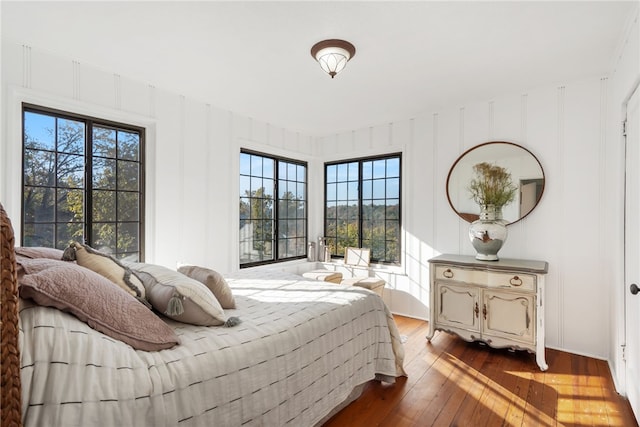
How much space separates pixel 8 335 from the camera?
86cm

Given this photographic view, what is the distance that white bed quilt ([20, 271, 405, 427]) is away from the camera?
994 millimetres

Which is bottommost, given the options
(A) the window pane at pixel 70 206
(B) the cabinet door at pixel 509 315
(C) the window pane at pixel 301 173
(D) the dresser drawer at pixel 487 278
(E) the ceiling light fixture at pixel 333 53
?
(B) the cabinet door at pixel 509 315

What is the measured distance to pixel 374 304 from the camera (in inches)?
95.3

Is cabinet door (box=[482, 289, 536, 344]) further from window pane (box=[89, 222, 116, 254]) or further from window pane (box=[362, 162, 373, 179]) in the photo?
window pane (box=[89, 222, 116, 254])

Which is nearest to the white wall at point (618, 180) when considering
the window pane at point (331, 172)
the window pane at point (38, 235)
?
the window pane at point (331, 172)

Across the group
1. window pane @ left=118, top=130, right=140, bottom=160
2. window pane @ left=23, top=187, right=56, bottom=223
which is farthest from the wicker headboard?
window pane @ left=118, top=130, right=140, bottom=160

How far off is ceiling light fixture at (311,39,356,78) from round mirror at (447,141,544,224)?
1919 mm

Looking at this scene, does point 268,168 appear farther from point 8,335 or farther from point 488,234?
point 8,335

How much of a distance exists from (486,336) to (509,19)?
2571 mm

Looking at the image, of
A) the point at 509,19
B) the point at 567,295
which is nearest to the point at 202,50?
the point at 509,19

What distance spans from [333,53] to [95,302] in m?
2.13

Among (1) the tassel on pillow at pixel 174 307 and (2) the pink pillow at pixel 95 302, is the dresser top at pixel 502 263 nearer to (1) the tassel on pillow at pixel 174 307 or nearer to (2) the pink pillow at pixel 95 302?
(1) the tassel on pillow at pixel 174 307

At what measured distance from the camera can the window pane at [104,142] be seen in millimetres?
2927

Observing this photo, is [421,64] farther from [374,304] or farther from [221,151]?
[221,151]
